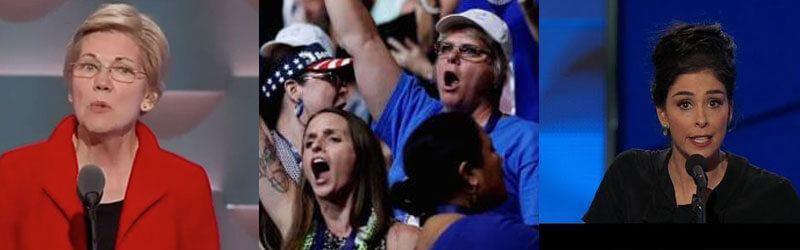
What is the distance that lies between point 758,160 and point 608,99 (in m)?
0.86

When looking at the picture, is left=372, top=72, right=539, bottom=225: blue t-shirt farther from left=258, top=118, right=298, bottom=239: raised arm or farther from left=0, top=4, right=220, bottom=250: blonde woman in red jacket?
left=0, top=4, right=220, bottom=250: blonde woman in red jacket

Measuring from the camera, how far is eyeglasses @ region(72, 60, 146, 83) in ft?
22.4

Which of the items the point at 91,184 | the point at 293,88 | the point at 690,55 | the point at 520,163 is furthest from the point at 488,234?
the point at 91,184

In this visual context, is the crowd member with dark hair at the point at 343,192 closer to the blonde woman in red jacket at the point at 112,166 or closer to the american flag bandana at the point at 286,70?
the american flag bandana at the point at 286,70

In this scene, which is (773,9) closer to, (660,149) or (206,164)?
(660,149)

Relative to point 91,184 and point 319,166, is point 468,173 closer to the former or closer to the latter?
point 319,166

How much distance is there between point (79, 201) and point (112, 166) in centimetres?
25

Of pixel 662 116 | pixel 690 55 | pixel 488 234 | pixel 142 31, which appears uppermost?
pixel 142 31

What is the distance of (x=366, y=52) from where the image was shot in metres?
6.87

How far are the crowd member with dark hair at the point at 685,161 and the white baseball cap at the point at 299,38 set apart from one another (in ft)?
5.57

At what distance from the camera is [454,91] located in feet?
22.4

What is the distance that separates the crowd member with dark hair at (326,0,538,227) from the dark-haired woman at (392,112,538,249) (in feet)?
0.16

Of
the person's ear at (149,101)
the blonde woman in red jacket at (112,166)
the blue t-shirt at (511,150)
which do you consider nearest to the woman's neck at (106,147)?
the blonde woman in red jacket at (112,166)

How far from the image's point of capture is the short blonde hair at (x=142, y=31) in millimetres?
6891
